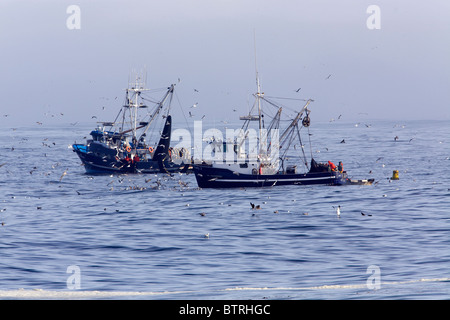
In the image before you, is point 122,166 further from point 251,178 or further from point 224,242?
point 224,242

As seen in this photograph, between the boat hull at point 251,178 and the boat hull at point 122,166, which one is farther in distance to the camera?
→ the boat hull at point 122,166

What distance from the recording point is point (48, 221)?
1602 inches

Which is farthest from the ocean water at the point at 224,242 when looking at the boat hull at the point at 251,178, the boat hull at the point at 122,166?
the boat hull at the point at 122,166

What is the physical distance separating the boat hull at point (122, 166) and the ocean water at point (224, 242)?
11960 millimetres

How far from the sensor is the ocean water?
21.1 metres

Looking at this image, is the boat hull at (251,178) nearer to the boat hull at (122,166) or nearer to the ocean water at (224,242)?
the ocean water at (224,242)

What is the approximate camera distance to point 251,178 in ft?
193

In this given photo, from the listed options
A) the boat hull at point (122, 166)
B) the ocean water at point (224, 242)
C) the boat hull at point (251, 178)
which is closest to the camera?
the ocean water at point (224, 242)

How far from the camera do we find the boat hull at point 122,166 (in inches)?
3034

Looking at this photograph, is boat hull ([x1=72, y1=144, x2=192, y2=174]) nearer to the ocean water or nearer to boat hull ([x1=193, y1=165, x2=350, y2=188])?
the ocean water

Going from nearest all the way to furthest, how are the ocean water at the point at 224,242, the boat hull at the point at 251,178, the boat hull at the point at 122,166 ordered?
1. the ocean water at the point at 224,242
2. the boat hull at the point at 251,178
3. the boat hull at the point at 122,166
